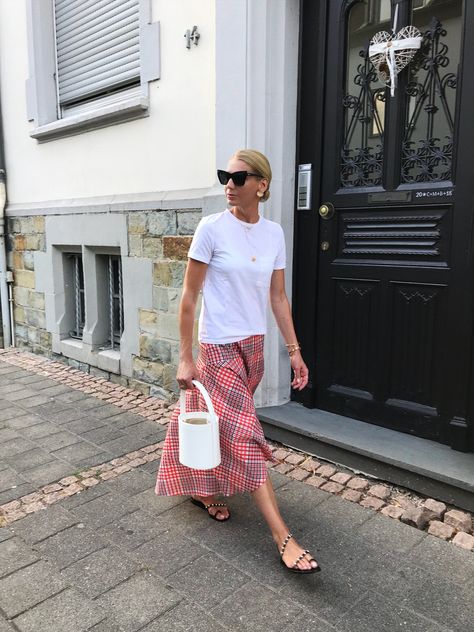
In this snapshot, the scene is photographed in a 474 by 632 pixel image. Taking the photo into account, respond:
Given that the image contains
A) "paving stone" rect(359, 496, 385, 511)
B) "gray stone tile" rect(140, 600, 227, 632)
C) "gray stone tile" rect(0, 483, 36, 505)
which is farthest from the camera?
"gray stone tile" rect(0, 483, 36, 505)

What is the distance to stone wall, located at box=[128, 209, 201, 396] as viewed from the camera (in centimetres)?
429

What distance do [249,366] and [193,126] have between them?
2311 millimetres

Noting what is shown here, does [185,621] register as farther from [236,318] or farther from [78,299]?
[78,299]

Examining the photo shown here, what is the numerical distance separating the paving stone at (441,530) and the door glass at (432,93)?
1.88 metres

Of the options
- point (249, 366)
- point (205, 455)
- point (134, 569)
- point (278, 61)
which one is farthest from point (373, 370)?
point (278, 61)

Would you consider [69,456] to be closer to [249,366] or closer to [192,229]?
[249,366]

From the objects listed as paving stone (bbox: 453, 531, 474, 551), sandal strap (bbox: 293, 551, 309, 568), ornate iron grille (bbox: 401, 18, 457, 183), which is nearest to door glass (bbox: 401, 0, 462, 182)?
ornate iron grille (bbox: 401, 18, 457, 183)

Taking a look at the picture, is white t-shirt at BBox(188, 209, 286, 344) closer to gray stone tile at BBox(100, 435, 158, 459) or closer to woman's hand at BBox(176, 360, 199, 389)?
woman's hand at BBox(176, 360, 199, 389)

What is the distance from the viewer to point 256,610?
206cm

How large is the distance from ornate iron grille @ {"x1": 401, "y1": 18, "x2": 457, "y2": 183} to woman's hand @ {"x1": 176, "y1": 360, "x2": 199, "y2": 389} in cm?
180

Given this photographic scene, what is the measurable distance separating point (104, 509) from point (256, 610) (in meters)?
1.11

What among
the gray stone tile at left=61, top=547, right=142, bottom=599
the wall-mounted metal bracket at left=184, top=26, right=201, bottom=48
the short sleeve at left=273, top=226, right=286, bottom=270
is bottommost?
the gray stone tile at left=61, top=547, right=142, bottom=599

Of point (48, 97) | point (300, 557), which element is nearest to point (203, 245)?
point (300, 557)

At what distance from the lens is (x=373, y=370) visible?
347 cm
